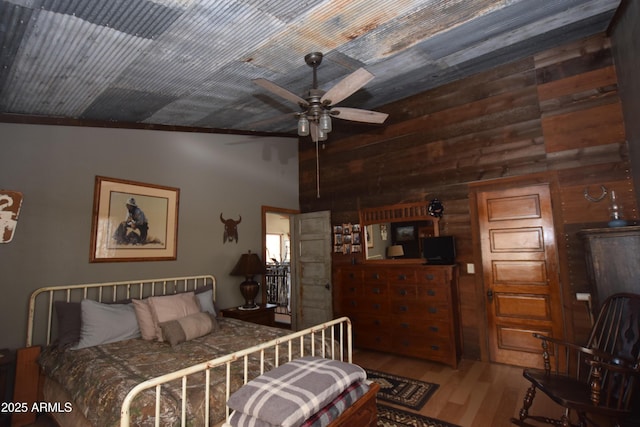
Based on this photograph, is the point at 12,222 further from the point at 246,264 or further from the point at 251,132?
the point at 251,132

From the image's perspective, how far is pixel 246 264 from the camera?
4301mm

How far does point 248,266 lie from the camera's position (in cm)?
429

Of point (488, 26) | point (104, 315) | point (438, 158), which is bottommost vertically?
point (104, 315)

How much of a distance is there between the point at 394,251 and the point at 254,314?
6.78 feet

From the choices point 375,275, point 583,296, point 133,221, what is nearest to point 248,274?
point 133,221

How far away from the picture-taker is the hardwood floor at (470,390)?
2.57 meters

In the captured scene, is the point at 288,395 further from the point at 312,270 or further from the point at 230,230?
the point at 312,270

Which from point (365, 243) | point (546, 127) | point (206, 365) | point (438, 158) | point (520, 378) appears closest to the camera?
point (206, 365)

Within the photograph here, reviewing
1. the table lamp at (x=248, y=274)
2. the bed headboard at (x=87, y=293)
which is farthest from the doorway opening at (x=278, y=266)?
the bed headboard at (x=87, y=293)

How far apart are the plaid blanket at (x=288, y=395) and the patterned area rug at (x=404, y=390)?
1.46m

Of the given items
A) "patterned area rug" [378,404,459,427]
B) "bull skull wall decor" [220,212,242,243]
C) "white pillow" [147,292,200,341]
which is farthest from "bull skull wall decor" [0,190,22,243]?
"patterned area rug" [378,404,459,427]

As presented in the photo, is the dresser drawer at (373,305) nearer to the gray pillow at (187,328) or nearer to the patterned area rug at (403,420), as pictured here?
the patterned area rug at (403,420)

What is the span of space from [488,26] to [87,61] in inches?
129

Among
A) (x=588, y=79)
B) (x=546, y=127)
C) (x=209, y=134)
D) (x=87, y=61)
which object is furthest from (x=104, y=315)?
(x=588, y=79)
